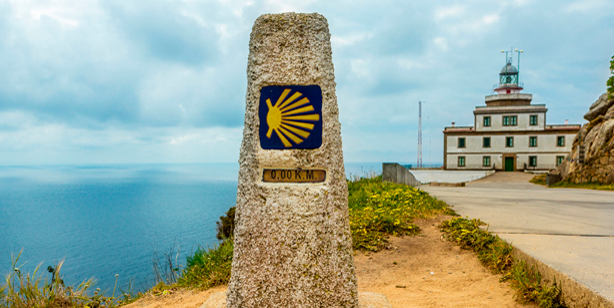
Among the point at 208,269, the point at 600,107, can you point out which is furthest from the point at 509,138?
the point at 208,269

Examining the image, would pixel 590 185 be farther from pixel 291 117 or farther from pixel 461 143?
pixel 461 143

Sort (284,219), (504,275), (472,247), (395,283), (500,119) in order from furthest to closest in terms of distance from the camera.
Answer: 1. (500,119)
2. (472,247)
3. (395,283)
4. (504,275)
5. (284,219)

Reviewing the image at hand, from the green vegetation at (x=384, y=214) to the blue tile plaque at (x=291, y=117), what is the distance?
3226mm

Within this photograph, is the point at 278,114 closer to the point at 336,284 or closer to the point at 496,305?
the point at 336,284

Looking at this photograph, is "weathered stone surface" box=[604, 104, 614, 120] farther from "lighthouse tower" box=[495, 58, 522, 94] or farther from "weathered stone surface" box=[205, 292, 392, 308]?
"weathered stone surface" box=[205, 292, 392, 308]

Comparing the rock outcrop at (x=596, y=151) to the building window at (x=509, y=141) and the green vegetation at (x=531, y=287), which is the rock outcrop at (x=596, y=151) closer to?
the building window at (x=509, y=141)

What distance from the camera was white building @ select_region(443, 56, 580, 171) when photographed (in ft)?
128

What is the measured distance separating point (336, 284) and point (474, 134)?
42.3m

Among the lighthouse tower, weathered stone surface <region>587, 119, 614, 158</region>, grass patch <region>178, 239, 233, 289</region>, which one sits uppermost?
the lighthouse tower

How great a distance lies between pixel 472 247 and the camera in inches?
211

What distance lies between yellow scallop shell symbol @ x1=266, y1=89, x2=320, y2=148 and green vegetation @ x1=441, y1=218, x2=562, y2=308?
8.60 feet

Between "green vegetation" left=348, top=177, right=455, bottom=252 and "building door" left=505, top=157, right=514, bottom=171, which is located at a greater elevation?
"building door" left=505, top=157, right=514, bottom=171

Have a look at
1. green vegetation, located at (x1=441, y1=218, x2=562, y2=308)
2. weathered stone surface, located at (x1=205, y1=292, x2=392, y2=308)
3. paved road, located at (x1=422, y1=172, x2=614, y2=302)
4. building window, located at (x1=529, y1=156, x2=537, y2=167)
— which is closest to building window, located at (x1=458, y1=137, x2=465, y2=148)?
building window, located at (x1=529, y1=156, x2=537, y2=167)

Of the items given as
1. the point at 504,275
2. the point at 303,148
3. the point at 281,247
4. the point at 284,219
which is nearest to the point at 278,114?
the point at 303,148
